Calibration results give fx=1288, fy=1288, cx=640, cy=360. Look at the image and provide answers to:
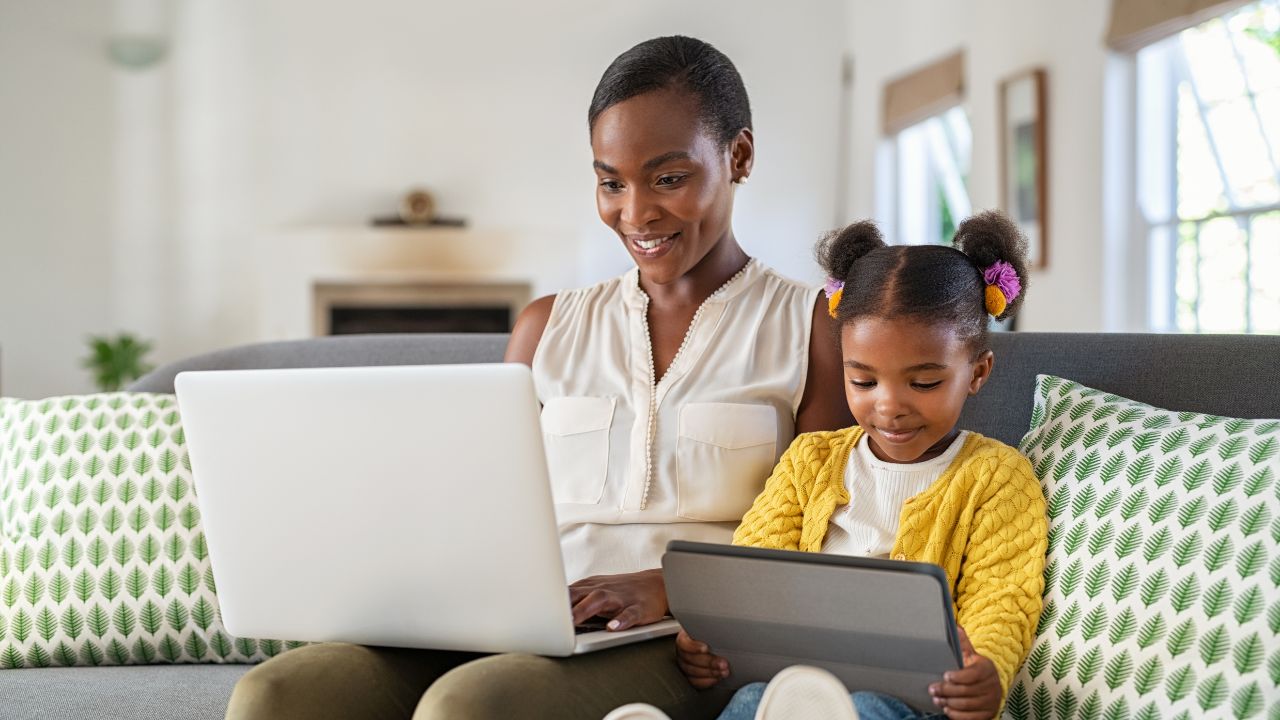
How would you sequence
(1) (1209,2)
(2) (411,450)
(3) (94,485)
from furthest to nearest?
(1) (1209,2) → (3) (94,485) → (2) (411,450)

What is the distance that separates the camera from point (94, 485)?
1.85m

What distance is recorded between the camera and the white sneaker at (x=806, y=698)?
1038mm

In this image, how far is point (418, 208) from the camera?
645 cm

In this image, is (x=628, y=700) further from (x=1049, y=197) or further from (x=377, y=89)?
(x=377, y=89)

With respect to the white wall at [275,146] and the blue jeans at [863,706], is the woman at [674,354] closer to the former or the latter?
the blue jeans at [863,706]

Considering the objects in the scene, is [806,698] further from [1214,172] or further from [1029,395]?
[1214,172]

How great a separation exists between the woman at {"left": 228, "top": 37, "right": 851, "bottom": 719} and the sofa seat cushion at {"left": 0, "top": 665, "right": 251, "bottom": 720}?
19.9 inches

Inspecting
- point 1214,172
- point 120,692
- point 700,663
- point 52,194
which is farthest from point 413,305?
point 700,663

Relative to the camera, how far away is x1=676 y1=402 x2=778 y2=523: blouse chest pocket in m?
1.56

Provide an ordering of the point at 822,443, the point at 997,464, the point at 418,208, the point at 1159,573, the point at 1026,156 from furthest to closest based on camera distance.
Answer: the point at 418,208
the point at 1026,156
the point at 822,443
the point at 997,464
the point at 1159,573

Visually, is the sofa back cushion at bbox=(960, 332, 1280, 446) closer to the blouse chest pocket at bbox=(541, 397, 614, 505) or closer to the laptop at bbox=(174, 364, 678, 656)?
the blouse chest pocket at bbox=(541, 397, 614, 505)

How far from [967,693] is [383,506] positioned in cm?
56

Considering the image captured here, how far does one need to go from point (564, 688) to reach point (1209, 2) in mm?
3481

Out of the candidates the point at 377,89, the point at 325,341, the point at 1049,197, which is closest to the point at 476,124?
the point at 377,89
